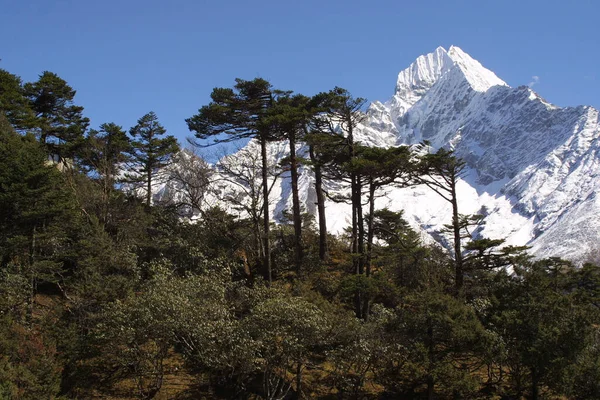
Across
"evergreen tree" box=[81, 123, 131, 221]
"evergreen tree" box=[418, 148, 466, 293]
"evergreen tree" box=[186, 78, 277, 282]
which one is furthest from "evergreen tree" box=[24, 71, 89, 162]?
"evergreen tree" box=[418, 148, 466, 293]

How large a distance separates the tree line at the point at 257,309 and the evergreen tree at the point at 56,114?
5.14m

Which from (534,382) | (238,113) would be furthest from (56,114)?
(534,382)

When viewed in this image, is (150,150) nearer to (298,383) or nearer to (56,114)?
(56,114)

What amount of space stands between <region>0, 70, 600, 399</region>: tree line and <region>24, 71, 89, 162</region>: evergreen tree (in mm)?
5136

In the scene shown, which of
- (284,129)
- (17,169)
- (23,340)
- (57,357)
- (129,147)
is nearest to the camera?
(23,340)

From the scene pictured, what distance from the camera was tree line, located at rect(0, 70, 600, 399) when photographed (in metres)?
13.4

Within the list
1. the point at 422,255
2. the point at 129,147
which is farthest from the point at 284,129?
the point at 129,147

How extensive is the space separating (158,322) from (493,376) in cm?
1155

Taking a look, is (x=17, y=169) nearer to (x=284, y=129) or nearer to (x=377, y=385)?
(x=284, y=129)

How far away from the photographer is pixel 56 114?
28.3 m

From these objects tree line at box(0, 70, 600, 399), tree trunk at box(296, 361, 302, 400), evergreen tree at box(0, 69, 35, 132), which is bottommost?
tree trunk at box(296, 361, 302, 400)

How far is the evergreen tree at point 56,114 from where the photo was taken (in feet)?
86.2

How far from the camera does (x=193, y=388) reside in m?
15.5

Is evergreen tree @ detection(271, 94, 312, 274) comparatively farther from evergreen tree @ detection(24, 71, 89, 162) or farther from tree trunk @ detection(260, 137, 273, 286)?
evergreen tree @ detection(24, 71, 89, 162)
